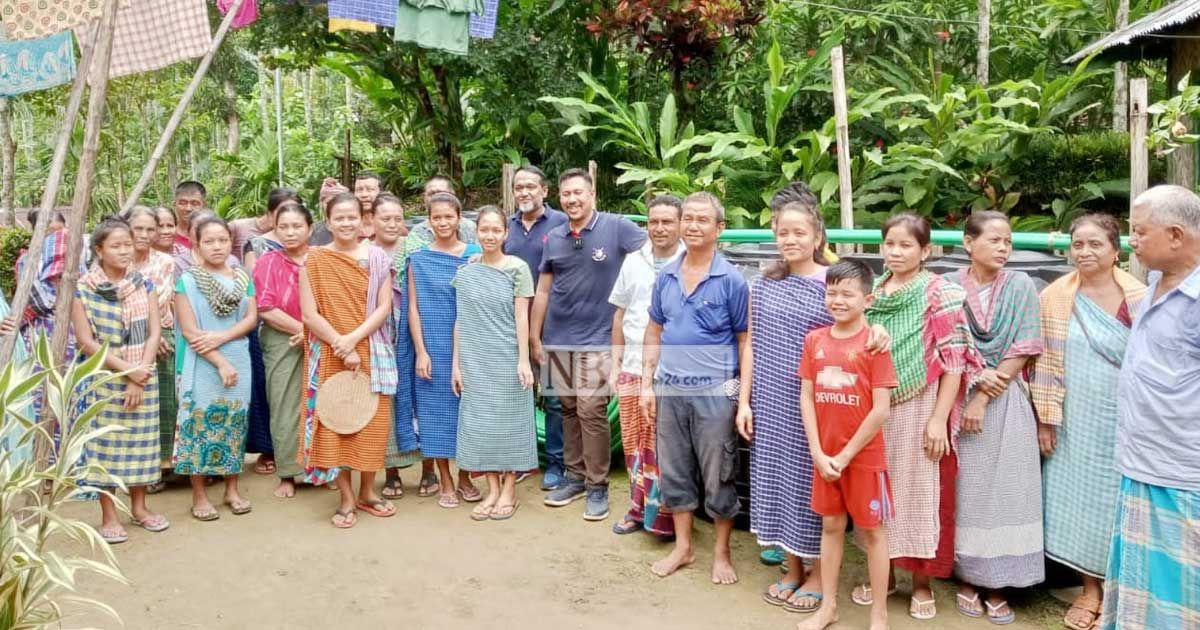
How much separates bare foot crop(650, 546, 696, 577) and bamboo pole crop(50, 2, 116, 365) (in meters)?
2.21

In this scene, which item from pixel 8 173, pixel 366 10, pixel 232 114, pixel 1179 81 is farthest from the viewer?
pixel 232 114

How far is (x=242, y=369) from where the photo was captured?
429 cm

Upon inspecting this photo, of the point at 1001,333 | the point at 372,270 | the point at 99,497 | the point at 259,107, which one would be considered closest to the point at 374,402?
the point at 372,270

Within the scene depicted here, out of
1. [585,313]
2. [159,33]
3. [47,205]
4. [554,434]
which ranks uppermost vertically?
[159,33]

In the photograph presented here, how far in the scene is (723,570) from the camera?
3.61m

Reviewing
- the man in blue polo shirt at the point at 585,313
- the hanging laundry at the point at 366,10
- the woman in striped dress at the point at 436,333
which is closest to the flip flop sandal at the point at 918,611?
the man in blue polo shirt at the point at 585,313

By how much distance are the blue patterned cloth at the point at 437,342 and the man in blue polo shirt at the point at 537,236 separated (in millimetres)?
286

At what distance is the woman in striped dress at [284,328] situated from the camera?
4402 mm

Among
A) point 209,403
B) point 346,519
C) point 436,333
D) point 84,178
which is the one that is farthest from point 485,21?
point 84,178

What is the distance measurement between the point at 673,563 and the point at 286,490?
1998 millimetres

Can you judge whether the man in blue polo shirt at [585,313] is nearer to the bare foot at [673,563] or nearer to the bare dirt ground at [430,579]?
the bare dirt ground at [430,579]

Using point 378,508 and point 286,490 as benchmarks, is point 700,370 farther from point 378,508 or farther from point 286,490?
point 286,490

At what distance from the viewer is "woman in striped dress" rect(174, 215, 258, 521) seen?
4184 mm

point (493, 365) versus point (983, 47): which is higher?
point (983, 47)
